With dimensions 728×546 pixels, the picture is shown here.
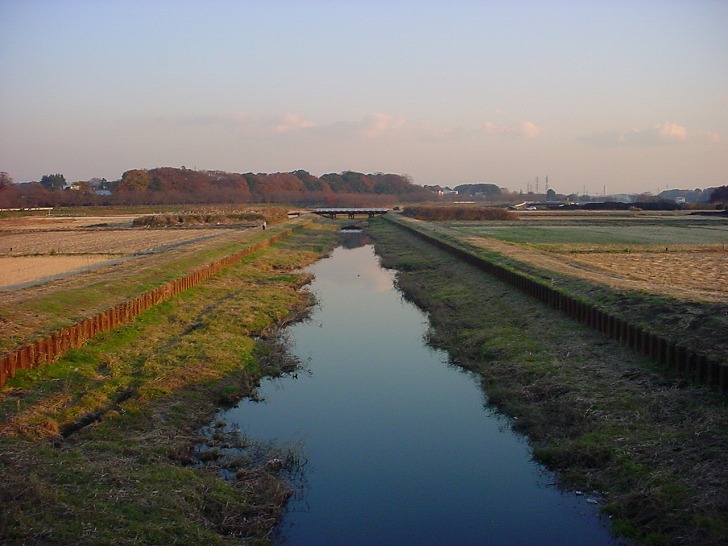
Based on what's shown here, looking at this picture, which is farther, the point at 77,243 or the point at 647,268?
the point at 77,243

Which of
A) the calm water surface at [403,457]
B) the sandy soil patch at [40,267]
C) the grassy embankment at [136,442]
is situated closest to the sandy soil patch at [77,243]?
the sandy soil patch at [40,267]

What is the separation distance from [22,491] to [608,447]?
639cm

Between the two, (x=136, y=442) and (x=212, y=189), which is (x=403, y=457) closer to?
(x=136, y=442)

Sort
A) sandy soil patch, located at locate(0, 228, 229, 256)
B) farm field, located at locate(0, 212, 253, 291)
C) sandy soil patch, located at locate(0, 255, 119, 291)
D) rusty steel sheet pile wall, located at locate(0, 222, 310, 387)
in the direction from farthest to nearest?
sandy soil patch, located at locate(0, 228, 229, 256), farm field, located at locate(0, 212, 253, 291), sandy soil patch, located at locate(0, 255, 119, 291), rusty steel sheet pile wall, located at locate(0, 222, 310, 387)

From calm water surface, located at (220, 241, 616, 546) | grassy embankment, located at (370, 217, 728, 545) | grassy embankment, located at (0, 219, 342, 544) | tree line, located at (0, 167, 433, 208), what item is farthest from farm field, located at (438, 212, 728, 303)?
tree line, located at (0, 167, 433, 208)

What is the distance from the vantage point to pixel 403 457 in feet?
30.9

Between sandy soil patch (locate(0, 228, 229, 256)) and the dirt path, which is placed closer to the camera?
the dirt path

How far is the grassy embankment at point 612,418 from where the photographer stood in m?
6.85

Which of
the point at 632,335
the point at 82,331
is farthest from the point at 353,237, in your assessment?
the point at 632,335

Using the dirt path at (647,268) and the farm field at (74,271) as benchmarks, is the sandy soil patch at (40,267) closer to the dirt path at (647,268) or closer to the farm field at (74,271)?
the farm field at (74,271)

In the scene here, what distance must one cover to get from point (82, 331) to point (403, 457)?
694cm

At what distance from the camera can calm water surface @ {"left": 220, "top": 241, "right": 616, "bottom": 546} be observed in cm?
739

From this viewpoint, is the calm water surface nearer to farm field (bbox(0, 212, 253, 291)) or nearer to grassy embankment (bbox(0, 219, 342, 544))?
→ grassy embankment (bbox(0, 219, 342, 544))

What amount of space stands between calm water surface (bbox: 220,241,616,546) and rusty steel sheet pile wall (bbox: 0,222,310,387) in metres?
3.16
